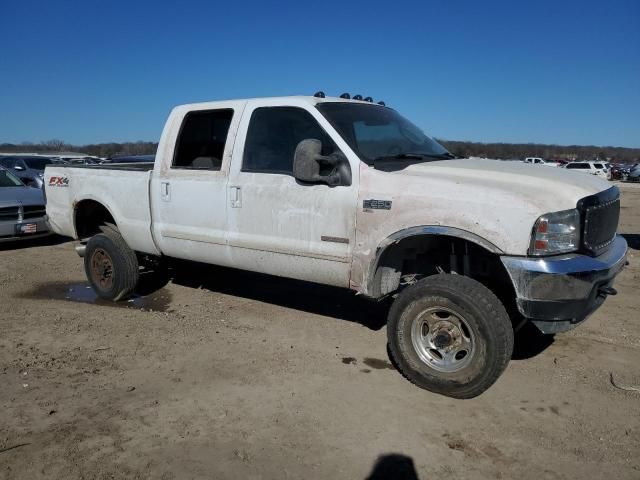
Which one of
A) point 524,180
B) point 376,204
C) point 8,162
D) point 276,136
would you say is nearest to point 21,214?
point 276,136

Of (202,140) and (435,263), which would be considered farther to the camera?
(202,140)

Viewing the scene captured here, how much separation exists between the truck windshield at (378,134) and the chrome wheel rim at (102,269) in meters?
3.23

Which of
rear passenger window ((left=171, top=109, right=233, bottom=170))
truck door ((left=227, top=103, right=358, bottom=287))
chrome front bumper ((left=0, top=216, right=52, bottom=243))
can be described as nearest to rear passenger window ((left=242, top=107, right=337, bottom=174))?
truck door ((left=227, top=103, right=358, bottom=287))

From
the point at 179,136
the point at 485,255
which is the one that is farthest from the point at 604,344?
the point at 179,136

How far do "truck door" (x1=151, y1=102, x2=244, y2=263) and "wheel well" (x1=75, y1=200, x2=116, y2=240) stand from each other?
4.30ft

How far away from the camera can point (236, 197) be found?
4.91 m

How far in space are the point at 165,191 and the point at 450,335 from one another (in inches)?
125

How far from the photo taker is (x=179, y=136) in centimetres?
552

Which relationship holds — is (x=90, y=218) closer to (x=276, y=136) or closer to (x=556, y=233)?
(x=276, y=136)

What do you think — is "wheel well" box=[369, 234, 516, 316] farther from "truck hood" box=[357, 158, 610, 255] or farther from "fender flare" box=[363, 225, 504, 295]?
"truck hood" box=[357, 158, 610, 255]

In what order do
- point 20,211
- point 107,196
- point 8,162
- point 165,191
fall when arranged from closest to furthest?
point 165,191
point 107,196
point 20,211
point 8,162

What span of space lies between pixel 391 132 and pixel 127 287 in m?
3.41

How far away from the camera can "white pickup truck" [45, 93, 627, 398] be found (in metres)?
3.57

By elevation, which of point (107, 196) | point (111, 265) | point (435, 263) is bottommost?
point (111, 265)
